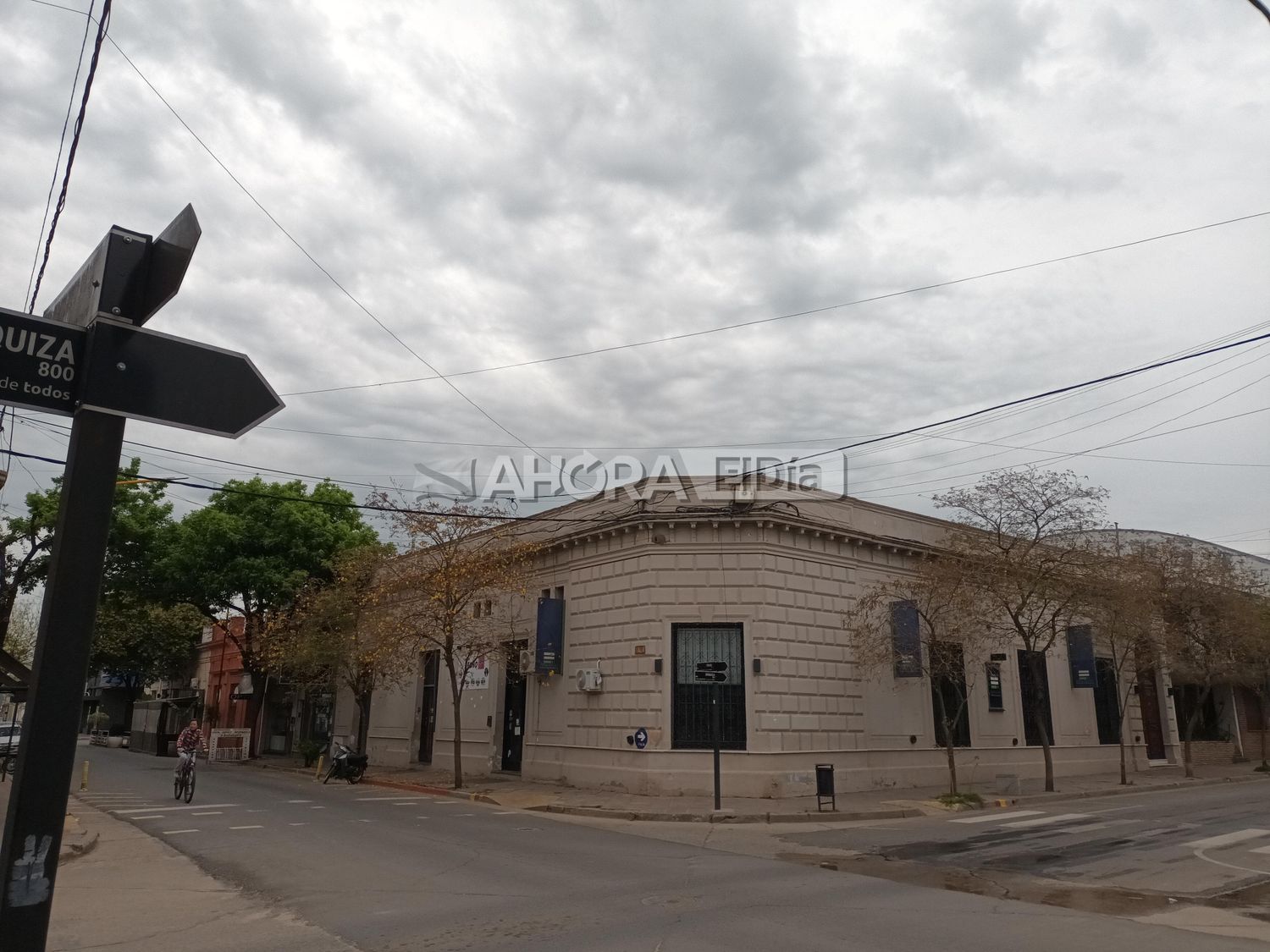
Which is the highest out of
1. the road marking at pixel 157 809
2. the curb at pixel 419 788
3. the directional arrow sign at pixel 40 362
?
the directional arrow sign at pixel 40 362

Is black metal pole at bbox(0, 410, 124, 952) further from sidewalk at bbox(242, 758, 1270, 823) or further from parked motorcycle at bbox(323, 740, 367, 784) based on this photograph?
parked motorcycle at bbox(323, 740, 367, 784)

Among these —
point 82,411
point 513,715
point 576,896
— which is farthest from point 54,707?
point 513,715

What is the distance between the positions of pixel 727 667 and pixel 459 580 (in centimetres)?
767

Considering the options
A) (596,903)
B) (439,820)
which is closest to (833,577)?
Result: (439,820)

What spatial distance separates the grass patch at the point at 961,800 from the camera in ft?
67.6

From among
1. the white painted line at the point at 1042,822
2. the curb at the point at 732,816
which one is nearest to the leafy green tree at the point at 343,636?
the curb at the point at 732,816

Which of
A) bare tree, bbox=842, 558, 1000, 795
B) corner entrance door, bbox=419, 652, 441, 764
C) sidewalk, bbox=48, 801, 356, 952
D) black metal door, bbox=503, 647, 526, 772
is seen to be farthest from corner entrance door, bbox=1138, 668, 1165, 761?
sidewalk, bbox=48, 801, 356, 952

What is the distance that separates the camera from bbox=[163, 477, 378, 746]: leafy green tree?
36031mm

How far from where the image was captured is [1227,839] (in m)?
14.8

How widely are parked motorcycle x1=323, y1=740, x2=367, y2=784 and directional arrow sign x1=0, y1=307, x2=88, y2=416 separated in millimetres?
25205

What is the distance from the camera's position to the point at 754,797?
21000 millimetres

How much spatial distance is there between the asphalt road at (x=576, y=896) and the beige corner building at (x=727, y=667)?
18.3 feet

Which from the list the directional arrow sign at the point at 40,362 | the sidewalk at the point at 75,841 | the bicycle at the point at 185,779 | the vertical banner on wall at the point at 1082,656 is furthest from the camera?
the vertical banner on wall at the point at 1082,656

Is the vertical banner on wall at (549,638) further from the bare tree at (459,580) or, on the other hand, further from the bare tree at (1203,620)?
the bare tree at (1203,620)
